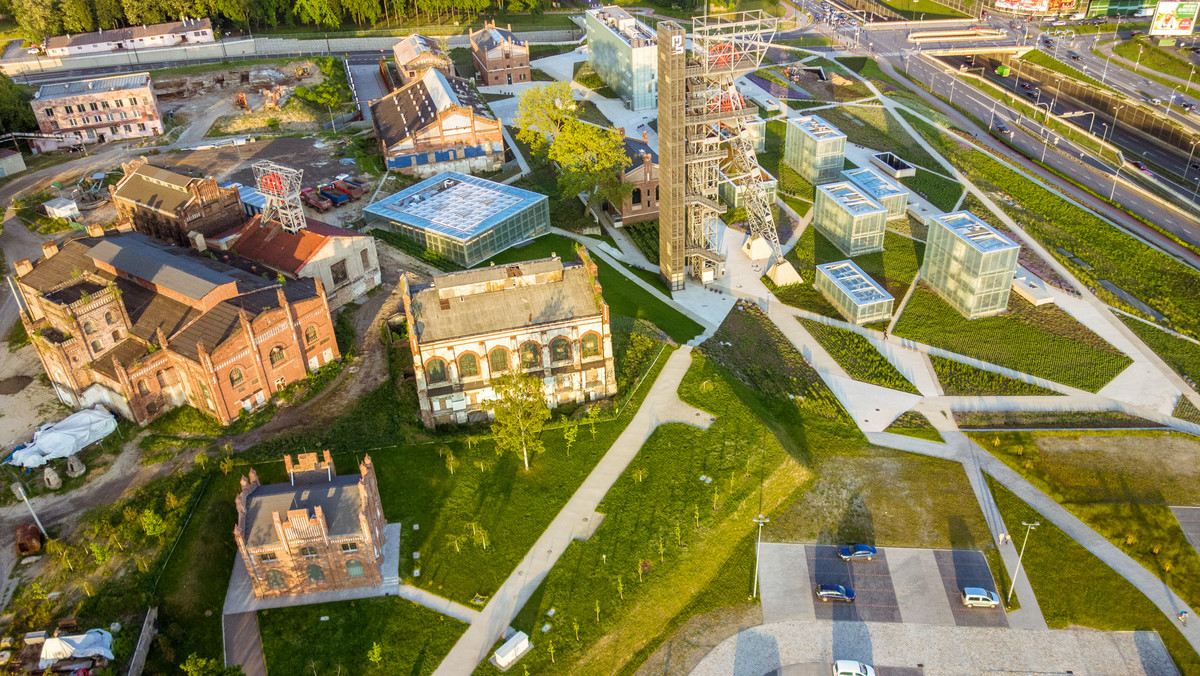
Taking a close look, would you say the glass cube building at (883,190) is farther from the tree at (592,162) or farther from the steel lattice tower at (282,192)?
the steel lattice tower at (282,192)

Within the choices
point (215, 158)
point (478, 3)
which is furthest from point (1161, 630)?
point (478, 3)

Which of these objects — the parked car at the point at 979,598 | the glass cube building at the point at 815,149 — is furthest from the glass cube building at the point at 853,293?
the parked car at the point at 979,598

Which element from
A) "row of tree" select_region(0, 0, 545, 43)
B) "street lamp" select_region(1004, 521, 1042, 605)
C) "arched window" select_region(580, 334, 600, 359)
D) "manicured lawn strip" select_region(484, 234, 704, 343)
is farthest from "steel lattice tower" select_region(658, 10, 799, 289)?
"row of tree" select_region(0, 0, 545, 43)

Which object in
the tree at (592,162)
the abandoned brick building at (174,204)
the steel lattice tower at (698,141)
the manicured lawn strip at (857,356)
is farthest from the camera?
the tree at (592,162)

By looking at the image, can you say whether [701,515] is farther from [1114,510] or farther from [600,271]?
[600,271]

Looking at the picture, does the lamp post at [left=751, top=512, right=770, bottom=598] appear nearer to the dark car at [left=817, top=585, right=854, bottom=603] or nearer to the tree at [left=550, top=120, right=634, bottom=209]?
→ the dark car at [left=817, top=585, right=854, bottom=603]

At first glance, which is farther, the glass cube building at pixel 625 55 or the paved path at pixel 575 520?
the glass cube building at pixel 625 55

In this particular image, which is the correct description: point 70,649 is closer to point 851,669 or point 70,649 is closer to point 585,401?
point 585,401
